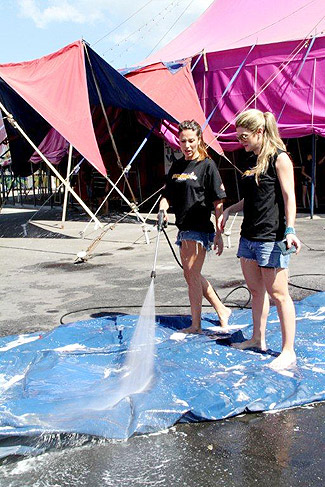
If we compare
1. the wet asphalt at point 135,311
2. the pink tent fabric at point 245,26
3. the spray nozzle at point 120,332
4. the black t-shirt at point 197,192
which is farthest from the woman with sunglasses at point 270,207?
the pink tent fabric at point 245,26

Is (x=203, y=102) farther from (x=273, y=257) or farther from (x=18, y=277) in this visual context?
(x=273, y=257)

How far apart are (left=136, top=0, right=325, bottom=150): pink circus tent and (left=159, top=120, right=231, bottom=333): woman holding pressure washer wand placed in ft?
28.4

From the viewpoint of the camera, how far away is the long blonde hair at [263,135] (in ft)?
13.4

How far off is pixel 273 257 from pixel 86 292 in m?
3.38

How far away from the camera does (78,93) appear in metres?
11.8

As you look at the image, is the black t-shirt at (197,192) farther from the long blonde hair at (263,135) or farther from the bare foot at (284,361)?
the bare foot at (284,361)

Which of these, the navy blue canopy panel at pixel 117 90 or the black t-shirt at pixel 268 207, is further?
the navy blue canopy panel at pixel 117 90

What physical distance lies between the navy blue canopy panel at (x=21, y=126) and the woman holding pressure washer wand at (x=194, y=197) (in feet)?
27.8

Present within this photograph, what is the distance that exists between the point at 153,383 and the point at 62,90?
29.2ft

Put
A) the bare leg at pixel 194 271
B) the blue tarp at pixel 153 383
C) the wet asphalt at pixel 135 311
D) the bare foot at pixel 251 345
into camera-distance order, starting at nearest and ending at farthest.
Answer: the wet asphalt at pixel 135 311 < the blue tarp at pixel 153 383 < the bare foot at pixel 251 345 < the bare leg at pixel 194 271

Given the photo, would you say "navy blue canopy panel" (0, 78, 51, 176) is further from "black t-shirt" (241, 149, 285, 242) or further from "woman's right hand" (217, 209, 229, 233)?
"black t-shirt" (241, 149, 285, 242)

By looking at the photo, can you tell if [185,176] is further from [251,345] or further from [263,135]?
[251,345]

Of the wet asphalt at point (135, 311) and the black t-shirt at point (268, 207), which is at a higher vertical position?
the black t-shirt at point (268, 207)

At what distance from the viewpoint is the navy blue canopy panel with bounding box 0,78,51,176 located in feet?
44.8
